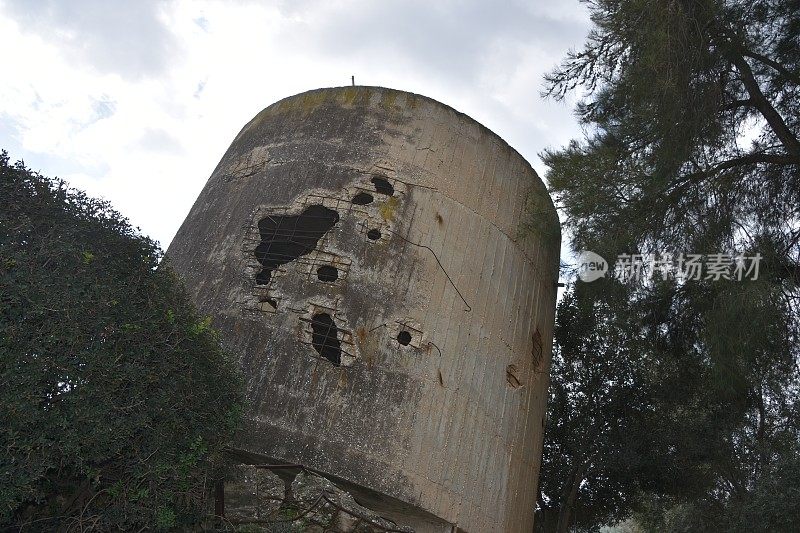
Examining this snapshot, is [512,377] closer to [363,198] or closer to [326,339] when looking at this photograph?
[326,339]

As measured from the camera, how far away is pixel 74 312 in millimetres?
5016

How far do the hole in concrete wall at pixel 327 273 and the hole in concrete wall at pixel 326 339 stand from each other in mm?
469

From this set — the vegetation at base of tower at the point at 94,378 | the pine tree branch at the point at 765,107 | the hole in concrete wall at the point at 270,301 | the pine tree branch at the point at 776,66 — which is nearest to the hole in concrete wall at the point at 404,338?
the hole in concrete wall at the point at 270,301

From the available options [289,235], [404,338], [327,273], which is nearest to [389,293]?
[404,338]

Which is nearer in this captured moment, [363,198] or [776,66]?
[363,198]

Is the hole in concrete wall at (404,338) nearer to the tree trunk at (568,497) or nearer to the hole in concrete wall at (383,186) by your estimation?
the hole in concrete wall at (383,186)

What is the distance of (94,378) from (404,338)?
3904mm

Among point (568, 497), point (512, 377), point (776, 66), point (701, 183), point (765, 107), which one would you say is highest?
point (776, 66)

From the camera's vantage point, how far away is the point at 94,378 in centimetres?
506

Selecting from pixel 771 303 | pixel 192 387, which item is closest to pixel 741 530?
pixel 771 303

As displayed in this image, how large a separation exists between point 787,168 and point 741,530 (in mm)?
5950

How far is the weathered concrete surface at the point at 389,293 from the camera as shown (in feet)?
25.7

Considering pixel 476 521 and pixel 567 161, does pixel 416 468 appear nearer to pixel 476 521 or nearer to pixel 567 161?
pixel 476 521

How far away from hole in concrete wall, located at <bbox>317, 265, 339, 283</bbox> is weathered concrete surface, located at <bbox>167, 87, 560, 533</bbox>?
62 millimetres
